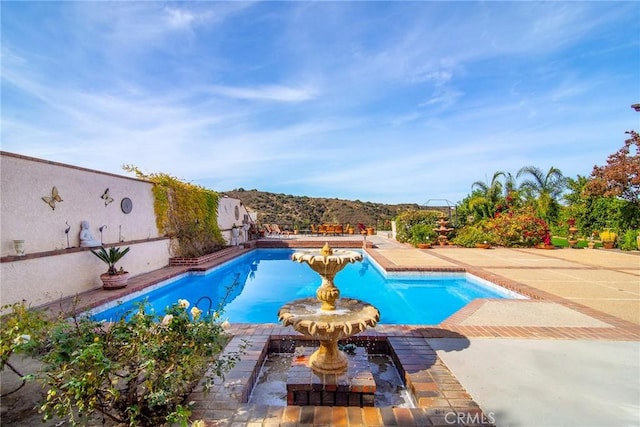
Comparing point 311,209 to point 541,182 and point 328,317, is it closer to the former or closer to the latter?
point 541,182

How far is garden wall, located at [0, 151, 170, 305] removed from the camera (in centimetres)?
510

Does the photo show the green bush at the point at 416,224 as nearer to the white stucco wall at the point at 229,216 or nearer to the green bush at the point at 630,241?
the green bush at the point at 630,241

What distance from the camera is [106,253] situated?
695 cm

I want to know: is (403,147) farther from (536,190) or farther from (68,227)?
(68,227)

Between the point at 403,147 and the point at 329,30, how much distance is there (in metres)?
11.3

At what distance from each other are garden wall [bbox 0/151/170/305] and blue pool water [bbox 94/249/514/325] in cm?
113

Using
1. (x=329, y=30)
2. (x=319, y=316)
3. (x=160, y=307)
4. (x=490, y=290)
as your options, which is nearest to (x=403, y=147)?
(x=329, y=30)

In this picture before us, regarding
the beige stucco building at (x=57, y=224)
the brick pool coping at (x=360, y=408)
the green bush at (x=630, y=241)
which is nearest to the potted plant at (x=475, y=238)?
the green bush at (x=630, y=241)

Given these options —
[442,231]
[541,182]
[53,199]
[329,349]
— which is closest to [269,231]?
[442,231]

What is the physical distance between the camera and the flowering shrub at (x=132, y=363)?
77.2 inches

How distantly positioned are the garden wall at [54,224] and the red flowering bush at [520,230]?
14.8m

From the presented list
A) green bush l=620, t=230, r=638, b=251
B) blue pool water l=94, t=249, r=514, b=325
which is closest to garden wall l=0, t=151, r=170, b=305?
blue pool water l=94, t=249, r=514, b=325

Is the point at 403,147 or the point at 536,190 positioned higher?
the point at 403,147

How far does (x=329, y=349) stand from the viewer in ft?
10.0
